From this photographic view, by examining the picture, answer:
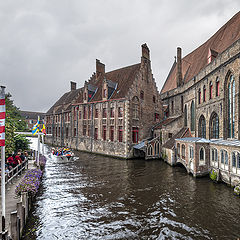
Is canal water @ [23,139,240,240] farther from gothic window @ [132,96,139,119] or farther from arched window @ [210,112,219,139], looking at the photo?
gothic window @ [132,96,139,119]

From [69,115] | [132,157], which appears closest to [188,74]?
[132,157]

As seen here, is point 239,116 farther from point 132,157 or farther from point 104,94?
point 104,94

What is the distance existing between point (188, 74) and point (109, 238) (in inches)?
1023

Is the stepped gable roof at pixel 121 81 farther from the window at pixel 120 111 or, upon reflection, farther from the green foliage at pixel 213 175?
the green foliage at pixel 213 175

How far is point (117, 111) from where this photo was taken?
76.5 feet

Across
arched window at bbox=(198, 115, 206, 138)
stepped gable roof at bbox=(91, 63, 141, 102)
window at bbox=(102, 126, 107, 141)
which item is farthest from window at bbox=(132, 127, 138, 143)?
arched window at bbox=(198, 115, 206, 138)

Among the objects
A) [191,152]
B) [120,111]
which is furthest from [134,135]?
[191,152]

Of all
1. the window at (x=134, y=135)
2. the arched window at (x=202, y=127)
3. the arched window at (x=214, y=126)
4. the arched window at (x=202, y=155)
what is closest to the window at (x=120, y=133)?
the window at (x=134, y=135)

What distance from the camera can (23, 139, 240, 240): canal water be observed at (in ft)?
20.9

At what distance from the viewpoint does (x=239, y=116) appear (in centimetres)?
1145

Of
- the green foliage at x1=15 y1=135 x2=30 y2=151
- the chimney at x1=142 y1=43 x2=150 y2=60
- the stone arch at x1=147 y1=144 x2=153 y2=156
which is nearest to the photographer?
the green foliage at x1=15 y1=135 x2=30 y2=151

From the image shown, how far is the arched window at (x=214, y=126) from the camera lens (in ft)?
48.7

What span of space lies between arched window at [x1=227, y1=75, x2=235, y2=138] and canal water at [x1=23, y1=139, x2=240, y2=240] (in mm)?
4271

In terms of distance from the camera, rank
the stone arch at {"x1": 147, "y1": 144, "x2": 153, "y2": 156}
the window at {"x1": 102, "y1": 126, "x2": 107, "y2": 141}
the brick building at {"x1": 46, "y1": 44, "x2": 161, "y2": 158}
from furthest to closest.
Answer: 1. the window at {"x1": 102, "y1": 126, "x2": 107, "y2": 141}
2. the brick building at {"x1": 46, "y1": 44, "x2": 161, "y2": 158}
3. the stone arch at {"x1": 147, "y1": 144, "x2": 153, "y2": 156}
